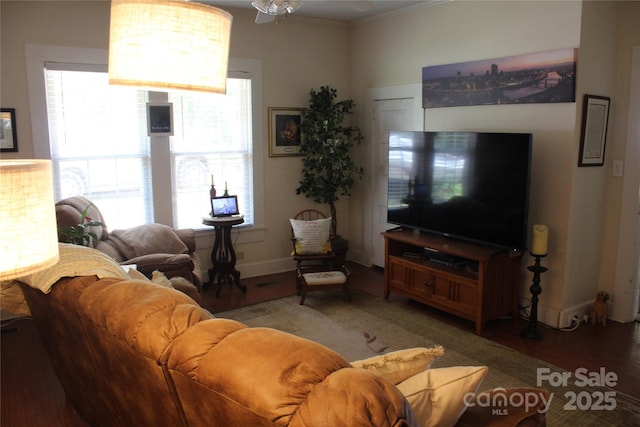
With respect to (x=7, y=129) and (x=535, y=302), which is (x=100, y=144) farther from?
(x=535, y=302)

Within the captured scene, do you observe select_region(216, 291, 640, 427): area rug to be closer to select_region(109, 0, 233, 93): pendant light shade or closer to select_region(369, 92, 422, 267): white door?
select_region(369, 92, 422, 267): white door

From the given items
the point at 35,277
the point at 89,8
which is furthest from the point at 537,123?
the point at 89,8

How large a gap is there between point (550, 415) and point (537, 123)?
2.22 m

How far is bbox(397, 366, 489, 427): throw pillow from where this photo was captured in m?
1.42

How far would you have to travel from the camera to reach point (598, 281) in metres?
4.36

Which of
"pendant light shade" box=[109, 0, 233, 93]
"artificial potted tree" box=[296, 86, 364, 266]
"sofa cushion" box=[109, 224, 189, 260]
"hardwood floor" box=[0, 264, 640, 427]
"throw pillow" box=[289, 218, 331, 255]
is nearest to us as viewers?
"pendant light shade" box=[109, 0, 233, 93]

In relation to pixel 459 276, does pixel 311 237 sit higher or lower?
higher

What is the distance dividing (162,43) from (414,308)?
12.1 feet

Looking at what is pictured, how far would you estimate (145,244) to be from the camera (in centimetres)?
435

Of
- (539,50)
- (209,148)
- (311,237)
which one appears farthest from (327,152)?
(539,50)

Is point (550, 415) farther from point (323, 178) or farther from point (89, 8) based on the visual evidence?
point (89, 8)

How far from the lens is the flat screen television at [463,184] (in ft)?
12.5

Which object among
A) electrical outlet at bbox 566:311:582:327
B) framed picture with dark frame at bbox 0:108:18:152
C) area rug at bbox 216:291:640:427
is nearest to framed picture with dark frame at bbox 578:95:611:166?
electrical outlet at bbox 566:311:582:327

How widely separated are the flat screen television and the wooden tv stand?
5.7 inches
